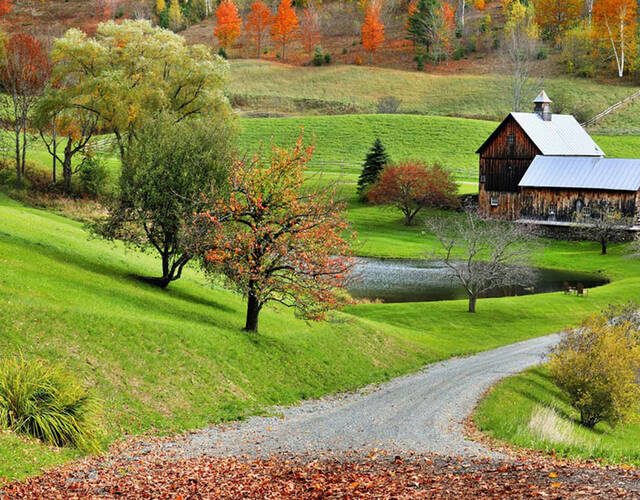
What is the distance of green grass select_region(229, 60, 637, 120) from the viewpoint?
116 meters

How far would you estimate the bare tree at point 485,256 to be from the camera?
152 ft

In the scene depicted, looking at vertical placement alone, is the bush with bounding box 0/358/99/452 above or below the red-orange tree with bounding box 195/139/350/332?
below

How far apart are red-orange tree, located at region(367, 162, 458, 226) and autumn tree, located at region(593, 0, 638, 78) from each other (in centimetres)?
5995

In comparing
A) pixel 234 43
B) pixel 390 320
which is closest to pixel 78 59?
pixel 390 320

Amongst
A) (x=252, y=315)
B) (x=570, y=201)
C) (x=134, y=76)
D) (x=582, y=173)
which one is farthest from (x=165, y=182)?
(x=582, y=173)

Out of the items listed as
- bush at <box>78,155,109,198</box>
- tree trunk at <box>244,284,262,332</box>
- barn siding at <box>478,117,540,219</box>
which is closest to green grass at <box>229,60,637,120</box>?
barn siding at <box>478,117,540,219</box>

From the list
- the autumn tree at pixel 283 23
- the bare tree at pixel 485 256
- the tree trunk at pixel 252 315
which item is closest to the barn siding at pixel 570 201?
the bare tree at pixel 485 256

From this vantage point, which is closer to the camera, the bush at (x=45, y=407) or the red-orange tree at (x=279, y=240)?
the bush at (x=45, y=407)

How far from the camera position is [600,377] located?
2816 centimetres

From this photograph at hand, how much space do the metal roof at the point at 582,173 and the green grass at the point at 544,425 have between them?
4152cm

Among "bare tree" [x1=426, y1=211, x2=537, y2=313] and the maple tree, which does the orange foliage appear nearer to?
the maple tree

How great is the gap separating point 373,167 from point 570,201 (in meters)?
20.6

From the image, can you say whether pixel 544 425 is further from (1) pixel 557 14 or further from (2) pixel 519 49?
(1) pixel 557 14

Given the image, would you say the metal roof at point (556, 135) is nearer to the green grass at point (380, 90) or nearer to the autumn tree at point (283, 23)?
the green grass at point (380, 90)
